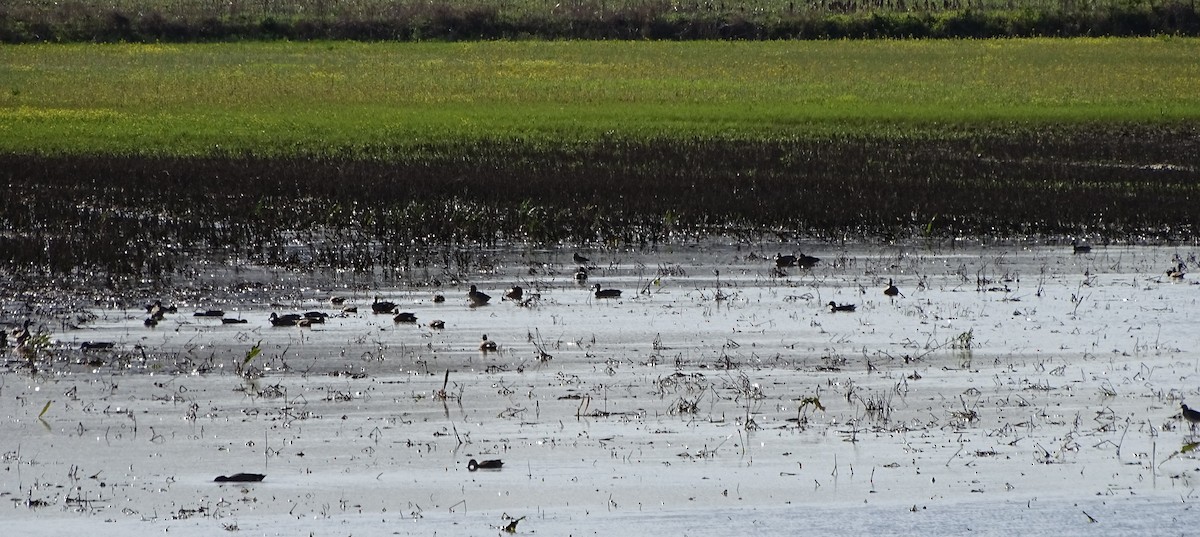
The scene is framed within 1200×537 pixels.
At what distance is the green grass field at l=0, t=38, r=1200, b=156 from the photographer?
2648 cm

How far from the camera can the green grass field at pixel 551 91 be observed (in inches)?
1043

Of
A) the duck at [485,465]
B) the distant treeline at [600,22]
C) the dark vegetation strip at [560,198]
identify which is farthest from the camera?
the distant treeline at [600,22]

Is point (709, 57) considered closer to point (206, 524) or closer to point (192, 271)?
point (192, 271)

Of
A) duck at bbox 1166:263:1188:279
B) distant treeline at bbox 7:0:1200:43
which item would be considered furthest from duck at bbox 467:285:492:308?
distant treeline at bbox 7:0:1200:43

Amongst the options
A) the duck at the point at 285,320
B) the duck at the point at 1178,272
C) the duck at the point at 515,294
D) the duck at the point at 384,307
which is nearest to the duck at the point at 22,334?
the duck at the point at 285,320

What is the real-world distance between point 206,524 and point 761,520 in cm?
233

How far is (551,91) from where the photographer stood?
3312cm

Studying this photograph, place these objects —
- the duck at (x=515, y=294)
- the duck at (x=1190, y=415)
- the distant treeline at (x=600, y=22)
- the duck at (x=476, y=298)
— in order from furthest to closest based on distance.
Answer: the distant treeline at (x=600, y=22) < the duck at (x=515, y=294) < the duck at (x=476, y=298) < the duck at (x=1190, y=415)

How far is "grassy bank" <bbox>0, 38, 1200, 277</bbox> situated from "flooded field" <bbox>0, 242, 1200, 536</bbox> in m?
3.10

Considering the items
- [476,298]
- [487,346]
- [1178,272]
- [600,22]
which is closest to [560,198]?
[476,298]

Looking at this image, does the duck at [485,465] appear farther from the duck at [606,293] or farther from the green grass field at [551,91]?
the green grass field at [551,91]

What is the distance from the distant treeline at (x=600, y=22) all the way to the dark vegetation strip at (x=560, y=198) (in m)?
22.1

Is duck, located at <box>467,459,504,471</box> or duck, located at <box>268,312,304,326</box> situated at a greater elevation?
duck, located at <box>467,459,504,471</box>

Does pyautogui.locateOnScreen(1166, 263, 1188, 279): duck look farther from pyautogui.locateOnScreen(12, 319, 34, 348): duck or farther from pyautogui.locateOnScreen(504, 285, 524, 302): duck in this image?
pyautogui.locateOnScreen(12, 319, 34, 348): duck
